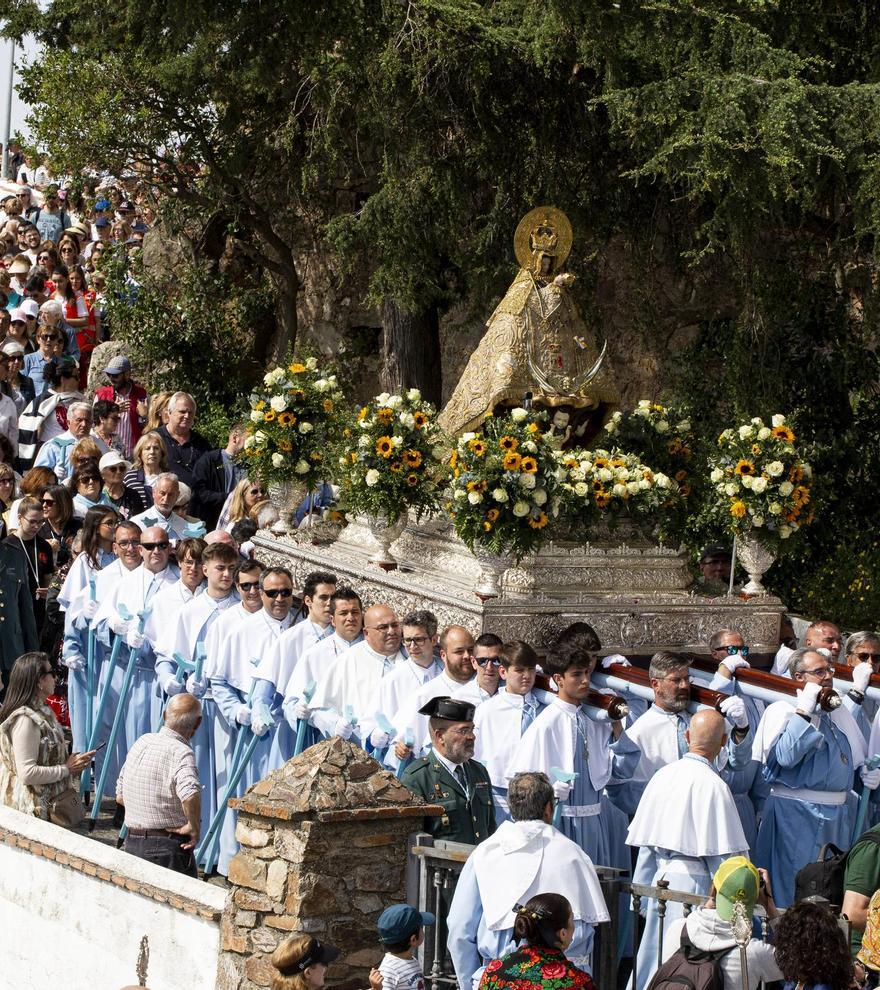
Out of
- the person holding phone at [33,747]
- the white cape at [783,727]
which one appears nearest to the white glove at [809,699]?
the white cape at [783,727]

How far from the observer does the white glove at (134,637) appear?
11984mm

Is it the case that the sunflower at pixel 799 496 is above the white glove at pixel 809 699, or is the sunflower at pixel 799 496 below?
above

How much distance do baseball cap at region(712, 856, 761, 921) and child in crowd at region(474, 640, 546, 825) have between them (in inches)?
123

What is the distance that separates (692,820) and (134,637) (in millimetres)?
5063

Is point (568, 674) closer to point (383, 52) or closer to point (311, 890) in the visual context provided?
point (311, 890)

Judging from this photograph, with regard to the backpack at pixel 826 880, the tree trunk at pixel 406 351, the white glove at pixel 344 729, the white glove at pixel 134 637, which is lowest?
the backpack at pixel 826 880

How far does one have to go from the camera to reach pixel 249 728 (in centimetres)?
1106

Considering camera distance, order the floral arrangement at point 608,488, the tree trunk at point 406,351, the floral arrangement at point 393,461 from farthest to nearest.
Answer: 1. the tree trunk at point 406,351
2. the floral arrangement at point 393,461
3. the floral arrangement at point 608,488

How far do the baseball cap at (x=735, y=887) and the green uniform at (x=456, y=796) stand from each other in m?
1.86

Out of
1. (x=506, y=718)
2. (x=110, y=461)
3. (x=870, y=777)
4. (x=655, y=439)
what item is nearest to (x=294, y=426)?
(x=110, y=461)

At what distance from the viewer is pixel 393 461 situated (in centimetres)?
1245

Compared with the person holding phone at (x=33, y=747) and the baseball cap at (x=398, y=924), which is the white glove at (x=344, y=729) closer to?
the person holding phone at (x=33, y=747)

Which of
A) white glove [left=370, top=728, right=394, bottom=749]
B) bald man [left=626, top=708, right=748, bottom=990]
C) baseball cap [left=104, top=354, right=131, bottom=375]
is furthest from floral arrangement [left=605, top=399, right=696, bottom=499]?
baseball cap [left=104, top=354, right=131, bottom=375]

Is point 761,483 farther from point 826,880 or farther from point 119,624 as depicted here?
point 826,880
